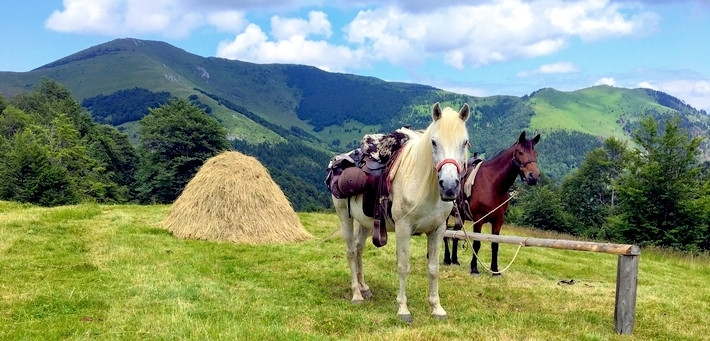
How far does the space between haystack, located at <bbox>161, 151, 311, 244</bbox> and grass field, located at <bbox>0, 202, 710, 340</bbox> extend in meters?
0.76

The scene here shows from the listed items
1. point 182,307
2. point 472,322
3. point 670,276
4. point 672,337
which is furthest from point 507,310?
point 670,276

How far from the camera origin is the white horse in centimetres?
581

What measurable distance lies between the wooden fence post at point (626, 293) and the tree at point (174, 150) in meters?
44.8

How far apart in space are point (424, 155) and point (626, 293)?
3707 mm

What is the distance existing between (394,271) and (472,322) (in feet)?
13.4

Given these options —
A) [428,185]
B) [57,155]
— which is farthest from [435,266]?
[57,155]

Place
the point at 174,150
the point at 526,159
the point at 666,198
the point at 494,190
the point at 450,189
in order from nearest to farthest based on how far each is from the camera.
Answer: the point at 450,189, the point at 526,159, the point at 494,190, the point at 666,198, the point at 174,150

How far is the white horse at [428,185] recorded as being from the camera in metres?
5.81

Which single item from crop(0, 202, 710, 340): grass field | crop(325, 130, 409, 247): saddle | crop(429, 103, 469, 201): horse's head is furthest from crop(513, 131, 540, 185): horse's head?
crop(429, 103, 469, 201): horse's head

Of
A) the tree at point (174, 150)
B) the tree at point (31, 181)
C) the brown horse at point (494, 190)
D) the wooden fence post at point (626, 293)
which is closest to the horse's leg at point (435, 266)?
the wooden fence post at point (626, 293)

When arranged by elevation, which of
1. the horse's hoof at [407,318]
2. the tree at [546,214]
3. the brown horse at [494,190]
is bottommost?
the tree at [546,214]

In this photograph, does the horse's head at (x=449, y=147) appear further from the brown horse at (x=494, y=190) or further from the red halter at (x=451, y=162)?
the brown horse at (x=494, y=190)

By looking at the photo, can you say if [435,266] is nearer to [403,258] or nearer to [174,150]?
[403,258]

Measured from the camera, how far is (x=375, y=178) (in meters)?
7.48
